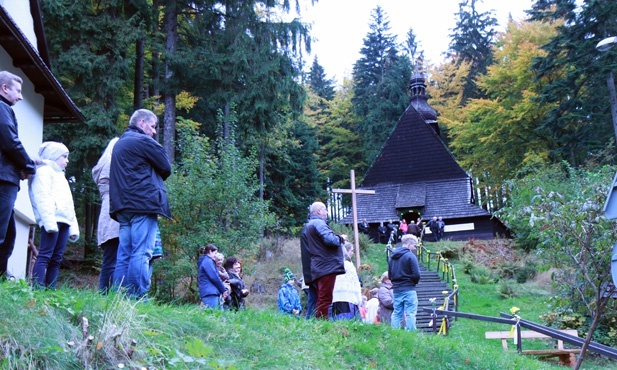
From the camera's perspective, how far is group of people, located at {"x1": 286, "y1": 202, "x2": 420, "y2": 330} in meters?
7.95

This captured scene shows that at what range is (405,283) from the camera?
968cm

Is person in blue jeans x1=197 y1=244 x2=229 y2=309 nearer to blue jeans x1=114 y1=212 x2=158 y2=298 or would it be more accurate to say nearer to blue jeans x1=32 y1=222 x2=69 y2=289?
blue jeans x1=32 y1=222 x2=69 y2=289

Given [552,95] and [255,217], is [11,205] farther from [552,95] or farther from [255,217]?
[552,95]

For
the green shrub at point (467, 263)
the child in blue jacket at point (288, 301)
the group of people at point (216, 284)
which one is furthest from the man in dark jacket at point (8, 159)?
the green shrub at point (467, 263)

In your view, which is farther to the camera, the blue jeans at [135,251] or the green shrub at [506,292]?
the green shrub at [506,292]

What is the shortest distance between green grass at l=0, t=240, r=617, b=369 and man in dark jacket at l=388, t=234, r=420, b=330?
6.56ft

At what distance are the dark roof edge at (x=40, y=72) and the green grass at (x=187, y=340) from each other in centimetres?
687

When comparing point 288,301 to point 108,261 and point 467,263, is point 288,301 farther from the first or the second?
point 467,263

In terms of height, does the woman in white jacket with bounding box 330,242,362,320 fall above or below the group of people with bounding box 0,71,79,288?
below

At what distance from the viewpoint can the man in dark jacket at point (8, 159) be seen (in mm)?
5289

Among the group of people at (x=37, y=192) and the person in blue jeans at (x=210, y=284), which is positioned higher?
the group of people at (x=37, y=192)

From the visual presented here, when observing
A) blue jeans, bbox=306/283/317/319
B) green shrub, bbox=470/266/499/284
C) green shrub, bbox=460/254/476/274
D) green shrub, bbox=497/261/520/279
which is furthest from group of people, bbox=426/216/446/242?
blue jeans, bbox=306/283/317/319

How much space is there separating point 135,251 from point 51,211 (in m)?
1.15

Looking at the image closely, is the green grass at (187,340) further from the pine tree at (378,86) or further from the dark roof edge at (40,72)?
the pine tree at (378,86)
